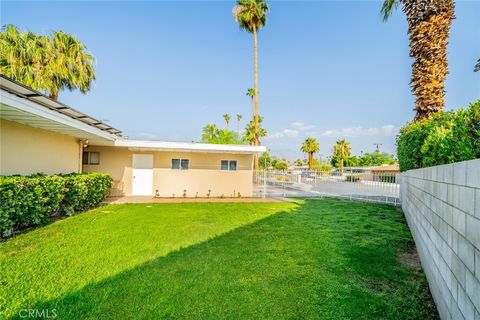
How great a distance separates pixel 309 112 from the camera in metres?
28.5

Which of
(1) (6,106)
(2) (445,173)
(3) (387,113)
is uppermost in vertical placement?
(3) (387,113)

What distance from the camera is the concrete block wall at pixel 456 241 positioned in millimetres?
1693

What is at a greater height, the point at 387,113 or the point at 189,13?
the point at 189,13

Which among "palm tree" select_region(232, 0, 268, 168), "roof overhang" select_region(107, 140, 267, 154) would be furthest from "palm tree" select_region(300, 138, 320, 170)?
"roof overhang" select_region(107, 140, 267, 154)

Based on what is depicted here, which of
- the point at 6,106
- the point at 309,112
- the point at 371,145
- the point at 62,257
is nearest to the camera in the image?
the point at 62,257

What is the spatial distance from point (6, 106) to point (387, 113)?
2106 centimetres

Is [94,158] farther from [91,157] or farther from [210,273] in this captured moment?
[210,273]

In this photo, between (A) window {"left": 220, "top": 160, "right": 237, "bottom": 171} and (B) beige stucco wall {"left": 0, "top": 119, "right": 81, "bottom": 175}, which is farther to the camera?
(A) window {"left": 220, "top": 160, "right": 237, "bottom": 171}

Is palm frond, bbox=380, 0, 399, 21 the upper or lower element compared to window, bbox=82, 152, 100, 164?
upper

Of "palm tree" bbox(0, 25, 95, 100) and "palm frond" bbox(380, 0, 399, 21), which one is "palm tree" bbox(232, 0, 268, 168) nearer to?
"palm frond" bbox(380, 0, 399, 21)

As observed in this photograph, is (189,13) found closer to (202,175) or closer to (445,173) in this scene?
(202,175)

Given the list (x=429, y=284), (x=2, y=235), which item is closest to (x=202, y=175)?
(x=2, y=235)

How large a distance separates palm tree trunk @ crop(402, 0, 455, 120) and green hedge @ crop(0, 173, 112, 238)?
38.2 ft

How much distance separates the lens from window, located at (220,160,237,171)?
14.1 meters
